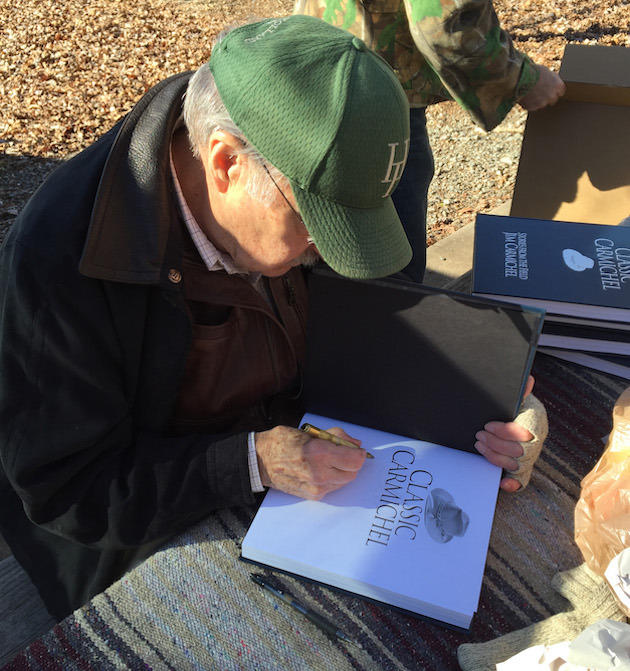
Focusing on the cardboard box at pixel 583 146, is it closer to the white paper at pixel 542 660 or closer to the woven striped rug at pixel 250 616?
the woven striped rug at pixel 250 616

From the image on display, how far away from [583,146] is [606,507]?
132 centimetres

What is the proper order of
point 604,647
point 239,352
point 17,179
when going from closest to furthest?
point 604,647 → point 239,352 → point 17,179

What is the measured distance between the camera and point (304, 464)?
1159 millimetres

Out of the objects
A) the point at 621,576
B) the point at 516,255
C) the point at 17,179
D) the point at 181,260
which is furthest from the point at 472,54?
the point at 17,179

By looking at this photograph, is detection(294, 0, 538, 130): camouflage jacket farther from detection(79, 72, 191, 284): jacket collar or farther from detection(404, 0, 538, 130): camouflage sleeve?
detection(79, 72, 191, 284): jacket collar

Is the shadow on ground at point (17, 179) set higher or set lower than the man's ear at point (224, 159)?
lower

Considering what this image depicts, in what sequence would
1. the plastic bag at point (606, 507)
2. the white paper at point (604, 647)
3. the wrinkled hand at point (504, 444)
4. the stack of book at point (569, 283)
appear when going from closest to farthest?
1. the white paper at point (604, 647)
2. the plastic bag at point (606, 507)
3. the wrinkled hand at point (504, 444)
4. the stack of book at point (569, 283)

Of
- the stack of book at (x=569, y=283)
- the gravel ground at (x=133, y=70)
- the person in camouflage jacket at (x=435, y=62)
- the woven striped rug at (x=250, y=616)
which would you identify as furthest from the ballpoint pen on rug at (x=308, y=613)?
the gravel ground at (x=133, y=70)

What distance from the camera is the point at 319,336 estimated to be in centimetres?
131

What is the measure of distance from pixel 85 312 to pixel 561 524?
2.98 feet

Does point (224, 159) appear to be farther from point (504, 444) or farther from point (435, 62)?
point (435, 62)

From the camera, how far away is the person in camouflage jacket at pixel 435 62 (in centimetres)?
192

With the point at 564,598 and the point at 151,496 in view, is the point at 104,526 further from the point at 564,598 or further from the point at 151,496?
the point at 564,598

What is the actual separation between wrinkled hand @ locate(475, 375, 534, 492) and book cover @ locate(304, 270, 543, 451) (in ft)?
0.06
